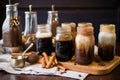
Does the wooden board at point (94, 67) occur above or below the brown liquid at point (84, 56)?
below

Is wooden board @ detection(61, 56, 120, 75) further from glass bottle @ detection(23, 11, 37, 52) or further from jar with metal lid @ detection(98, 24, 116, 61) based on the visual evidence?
glass bottle @ detection(23, 11, 37, 52)

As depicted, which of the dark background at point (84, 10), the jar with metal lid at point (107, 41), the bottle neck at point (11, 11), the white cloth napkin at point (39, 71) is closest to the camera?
the white cloth napkin at point (39, 71)

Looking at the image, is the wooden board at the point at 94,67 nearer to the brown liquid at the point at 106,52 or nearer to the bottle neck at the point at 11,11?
the brown liquid at the point at 106,52

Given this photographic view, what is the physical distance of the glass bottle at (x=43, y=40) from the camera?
1285 mm

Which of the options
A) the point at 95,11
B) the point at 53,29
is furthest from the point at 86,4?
the point at 53,29

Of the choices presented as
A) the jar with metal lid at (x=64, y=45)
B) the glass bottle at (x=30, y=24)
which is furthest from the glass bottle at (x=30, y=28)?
the jar with metal lid at (x=64, y=45)

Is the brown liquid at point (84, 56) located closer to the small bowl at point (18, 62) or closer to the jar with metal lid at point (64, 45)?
the jar with metal lid at point (64, 45)

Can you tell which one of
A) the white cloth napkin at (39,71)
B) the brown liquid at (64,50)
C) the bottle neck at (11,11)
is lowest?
the white cloth napkin at (39,71)

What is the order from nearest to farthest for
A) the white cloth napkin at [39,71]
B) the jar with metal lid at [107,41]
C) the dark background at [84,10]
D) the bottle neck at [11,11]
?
the white cloth napkin at [39,71] < the jar with metal lid at [107,41] < the bottle neck at [11,11] < the dark background at [84,10]

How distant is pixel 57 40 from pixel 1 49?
390 mm

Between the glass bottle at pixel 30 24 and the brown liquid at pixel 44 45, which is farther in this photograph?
the glass bottle at pixel 30 24

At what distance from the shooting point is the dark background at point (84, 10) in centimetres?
264

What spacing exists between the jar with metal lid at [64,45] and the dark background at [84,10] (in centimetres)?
146

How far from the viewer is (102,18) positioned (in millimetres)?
2674
